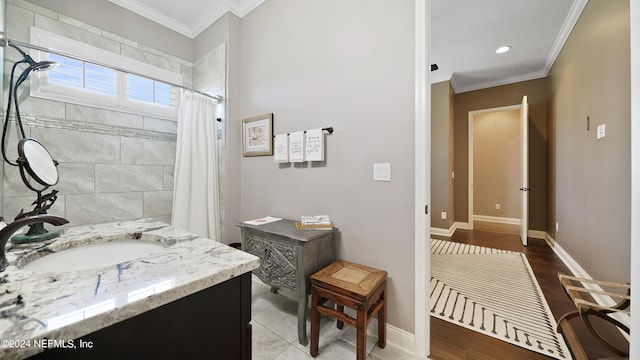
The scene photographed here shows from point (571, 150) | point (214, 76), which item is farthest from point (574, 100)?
point (214, 76)

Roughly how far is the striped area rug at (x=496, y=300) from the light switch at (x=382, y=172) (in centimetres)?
120

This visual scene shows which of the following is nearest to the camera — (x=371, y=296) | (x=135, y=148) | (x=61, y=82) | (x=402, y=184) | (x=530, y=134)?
(x=371, y=296)

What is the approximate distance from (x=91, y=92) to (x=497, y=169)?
6887 millimetres

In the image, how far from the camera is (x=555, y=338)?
1509mm

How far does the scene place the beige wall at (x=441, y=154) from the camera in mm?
4004

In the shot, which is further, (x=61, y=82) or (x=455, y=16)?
(x=455, y=16)

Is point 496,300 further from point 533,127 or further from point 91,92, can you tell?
point 91,92

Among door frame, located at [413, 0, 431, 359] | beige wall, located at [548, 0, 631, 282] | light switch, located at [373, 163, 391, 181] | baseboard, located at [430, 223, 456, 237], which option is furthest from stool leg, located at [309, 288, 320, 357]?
baseboard, located at [430, 223, 456, 237]

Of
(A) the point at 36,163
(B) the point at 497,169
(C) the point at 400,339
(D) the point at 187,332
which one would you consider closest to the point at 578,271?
(C) the point at 400,339

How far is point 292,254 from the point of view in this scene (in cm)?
152

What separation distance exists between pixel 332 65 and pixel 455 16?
1778mm

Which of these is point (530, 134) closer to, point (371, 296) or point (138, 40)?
point (371, 296)

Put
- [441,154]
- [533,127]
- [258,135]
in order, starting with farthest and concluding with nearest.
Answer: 1. [441,154]
2. [533,127]
3. [258,135]

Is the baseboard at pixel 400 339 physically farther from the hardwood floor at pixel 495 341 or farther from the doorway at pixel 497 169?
the doorway at pixel 497 169
